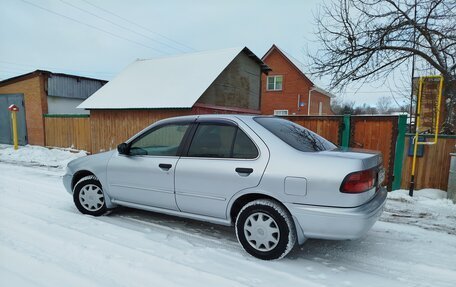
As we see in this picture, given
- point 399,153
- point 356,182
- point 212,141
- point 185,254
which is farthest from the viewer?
point 399,153

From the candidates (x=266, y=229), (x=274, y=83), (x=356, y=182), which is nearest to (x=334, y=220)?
(x=356, y=182)

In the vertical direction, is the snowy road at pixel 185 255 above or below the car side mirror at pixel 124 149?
below

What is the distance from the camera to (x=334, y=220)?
283cm

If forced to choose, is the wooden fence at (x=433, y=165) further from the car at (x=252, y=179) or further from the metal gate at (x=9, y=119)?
the metal gate at (x=9, y=119)

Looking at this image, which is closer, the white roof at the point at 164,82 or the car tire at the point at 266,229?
the car tire at the point at 266,229

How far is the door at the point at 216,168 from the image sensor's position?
3.24 metres

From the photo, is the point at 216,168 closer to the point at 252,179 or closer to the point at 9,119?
the point at 252,179

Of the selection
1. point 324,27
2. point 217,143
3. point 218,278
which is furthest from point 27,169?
point 324,27

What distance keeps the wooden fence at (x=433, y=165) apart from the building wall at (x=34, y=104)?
571 inches

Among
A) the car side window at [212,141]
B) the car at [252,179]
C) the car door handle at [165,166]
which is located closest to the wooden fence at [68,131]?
the car at [252,179]

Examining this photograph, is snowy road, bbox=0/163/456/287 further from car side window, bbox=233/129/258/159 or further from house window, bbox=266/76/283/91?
house window, bbox=266/76/283/91

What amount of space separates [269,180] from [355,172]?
86 cm

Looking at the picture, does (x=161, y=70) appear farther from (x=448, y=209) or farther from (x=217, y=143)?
(x=448, y=209)

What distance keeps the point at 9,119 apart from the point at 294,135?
1630cm
